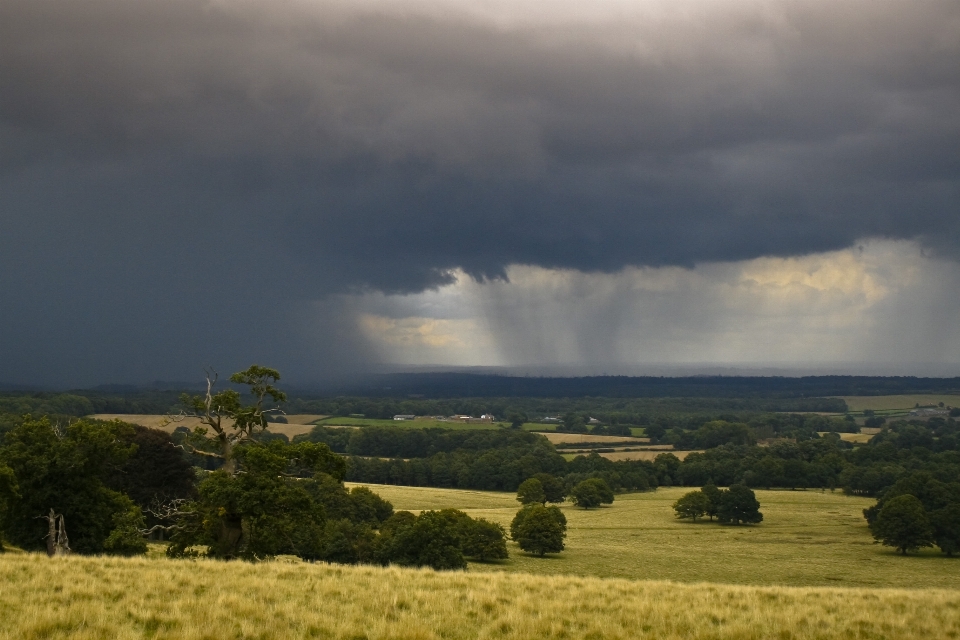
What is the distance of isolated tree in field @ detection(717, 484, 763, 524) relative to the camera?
326 feet

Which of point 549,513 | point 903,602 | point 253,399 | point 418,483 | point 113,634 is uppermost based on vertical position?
point 253,399

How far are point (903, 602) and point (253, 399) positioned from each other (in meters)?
23.9

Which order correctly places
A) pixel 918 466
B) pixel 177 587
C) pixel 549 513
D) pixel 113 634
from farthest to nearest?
pixel 918 466, pixel 549 513, pixel 177 587, pixel 113 634

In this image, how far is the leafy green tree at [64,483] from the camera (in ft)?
107

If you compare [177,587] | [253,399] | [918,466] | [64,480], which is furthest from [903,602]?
[918,466]

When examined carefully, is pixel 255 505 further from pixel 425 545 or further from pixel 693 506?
pixel 693 506

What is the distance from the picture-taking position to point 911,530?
7756 centimetres

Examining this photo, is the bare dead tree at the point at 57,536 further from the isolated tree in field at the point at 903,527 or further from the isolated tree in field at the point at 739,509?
the isolated tree in field at the point at 739,509

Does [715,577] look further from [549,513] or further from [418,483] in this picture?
[418,483]

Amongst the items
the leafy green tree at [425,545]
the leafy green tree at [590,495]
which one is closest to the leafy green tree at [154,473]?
the leafy green tree at [425,545]

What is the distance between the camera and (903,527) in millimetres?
77438

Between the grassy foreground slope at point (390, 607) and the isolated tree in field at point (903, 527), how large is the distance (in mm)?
63319

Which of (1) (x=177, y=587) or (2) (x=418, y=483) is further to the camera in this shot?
(2) (x=418, y=483)

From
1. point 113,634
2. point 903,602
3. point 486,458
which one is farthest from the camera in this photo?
point 486,458
